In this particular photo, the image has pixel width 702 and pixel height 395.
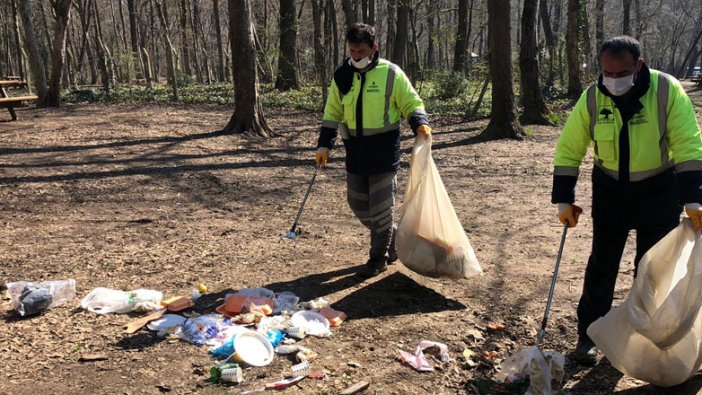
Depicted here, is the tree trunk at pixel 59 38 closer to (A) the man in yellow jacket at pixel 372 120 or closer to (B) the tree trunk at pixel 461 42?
(A) the man in yellow jacket at pixel 372 120

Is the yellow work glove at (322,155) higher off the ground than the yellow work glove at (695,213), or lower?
higher

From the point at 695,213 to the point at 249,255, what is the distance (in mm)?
3307

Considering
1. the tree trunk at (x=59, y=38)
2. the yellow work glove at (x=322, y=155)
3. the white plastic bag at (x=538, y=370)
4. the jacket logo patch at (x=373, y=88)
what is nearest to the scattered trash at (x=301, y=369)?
the white plastic bag at (x=538, y=370)

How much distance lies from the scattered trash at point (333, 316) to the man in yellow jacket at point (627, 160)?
142cm

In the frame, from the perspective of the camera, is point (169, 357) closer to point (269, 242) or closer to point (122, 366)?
point (122, 366)

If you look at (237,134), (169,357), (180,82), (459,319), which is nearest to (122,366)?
(169,357)

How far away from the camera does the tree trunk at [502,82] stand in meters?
10.4

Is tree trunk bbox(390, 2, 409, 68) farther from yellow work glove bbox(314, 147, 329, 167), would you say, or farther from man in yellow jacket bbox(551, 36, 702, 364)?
man in yellow jacket bbox(551, 36, 702, 364)

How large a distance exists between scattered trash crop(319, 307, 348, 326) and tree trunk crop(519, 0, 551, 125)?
941 cm

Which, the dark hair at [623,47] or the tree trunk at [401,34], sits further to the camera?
the tree trunk at [401,34]

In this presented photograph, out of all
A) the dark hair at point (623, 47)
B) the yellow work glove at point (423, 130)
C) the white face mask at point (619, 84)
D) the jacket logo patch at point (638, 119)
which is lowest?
the yellow work glove at point (423, 130)

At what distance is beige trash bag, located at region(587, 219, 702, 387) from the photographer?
8.95 ft

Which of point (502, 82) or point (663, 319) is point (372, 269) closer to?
point (663, 319)

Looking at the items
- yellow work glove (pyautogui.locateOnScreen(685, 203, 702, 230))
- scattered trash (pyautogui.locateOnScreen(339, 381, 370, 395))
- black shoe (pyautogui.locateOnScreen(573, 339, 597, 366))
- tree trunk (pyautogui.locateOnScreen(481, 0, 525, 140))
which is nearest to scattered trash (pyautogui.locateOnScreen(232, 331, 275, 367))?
scattered trash (pyautogui.locateOnScreen(339, 381, 370, 395))
